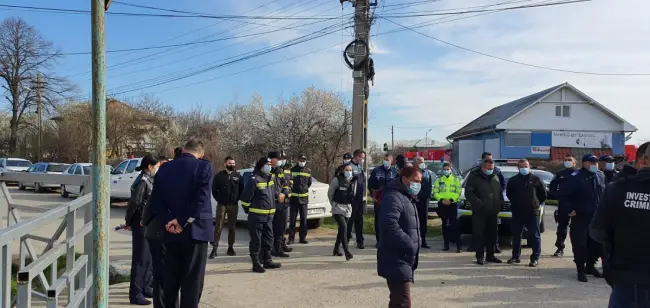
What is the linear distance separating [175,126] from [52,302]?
36.0 m

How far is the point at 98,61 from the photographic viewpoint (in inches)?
141

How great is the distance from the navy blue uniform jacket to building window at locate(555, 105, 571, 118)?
129ft

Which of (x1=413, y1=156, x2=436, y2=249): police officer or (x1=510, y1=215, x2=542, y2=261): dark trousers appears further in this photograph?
(x1=413, y1=156, x2=436, y2=249): police officer

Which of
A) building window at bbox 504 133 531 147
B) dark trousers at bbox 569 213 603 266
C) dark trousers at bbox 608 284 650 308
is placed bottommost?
dark trousers at bbox 569 213 603 266

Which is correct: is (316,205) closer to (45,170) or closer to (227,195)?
(227,195)

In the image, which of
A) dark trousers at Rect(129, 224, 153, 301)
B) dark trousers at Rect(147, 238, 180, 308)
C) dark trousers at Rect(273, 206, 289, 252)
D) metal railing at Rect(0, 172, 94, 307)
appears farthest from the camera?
dark trousers at Rect(273, 206, 289, 252)

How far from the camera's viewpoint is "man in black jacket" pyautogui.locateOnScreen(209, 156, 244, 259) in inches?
345

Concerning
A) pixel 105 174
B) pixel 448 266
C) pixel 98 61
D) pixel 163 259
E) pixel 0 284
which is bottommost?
pixel 448 266

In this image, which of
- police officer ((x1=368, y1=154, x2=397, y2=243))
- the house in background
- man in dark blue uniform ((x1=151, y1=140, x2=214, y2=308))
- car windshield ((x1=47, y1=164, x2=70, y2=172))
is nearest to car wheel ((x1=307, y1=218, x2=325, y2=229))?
police officer ((x1=368, y1=154, x2=397, y2=243))

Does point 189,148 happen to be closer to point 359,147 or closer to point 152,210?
point 152,210

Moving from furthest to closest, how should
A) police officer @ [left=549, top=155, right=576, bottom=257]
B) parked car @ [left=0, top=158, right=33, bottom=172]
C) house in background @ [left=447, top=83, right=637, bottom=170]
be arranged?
1. house in background @ [left=447, top=83, right=637, bottom=170]
2. parked car @ [left=0, top=158, right=33, bottom=172]
3. police officer @ [left=549, top=155, right=576, bottom=257]

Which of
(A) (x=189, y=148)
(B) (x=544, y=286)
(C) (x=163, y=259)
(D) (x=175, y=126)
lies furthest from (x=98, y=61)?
(D) (x=175, y=126)

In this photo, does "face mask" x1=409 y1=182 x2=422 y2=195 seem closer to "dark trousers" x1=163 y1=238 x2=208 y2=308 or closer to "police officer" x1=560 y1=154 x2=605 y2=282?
"dark trousers" x1=163 y1=238 x2=208 y2=308

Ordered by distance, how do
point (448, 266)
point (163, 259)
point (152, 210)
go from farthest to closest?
point (448, 266)
point (163, 259)
point (152, 210)
